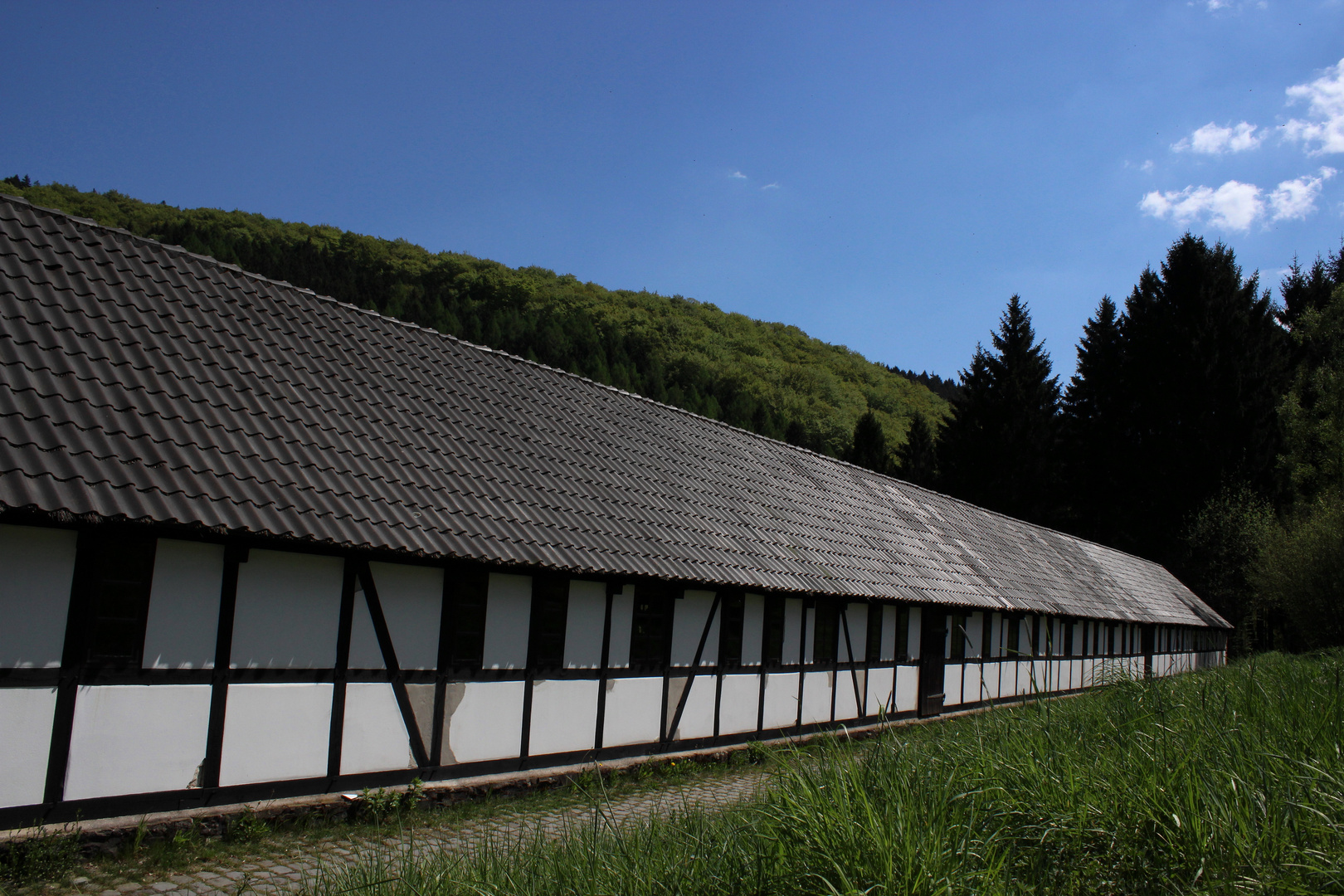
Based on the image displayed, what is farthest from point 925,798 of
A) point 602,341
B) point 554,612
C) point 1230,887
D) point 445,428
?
point 602,341

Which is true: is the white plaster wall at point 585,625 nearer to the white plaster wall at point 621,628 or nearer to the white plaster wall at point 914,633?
the white plaster wall at point 621,628

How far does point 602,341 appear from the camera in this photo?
211 feet

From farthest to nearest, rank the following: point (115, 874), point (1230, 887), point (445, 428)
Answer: point (445, 428)
point (115, 874)
point (1230, 887)

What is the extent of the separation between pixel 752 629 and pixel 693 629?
1.39m

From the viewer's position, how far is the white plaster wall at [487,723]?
29.7ft

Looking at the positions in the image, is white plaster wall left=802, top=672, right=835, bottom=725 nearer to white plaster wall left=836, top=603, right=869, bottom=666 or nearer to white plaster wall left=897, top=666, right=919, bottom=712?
white plaster wall left=836, top=603, right=869, bottom=666

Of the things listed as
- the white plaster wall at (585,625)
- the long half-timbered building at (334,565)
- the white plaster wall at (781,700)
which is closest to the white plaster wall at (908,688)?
the long half-timbered building at (334,565)

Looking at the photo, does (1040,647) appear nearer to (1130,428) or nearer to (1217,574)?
(1217,574)

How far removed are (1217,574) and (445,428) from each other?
40380 mm

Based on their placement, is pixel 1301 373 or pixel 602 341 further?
pixel 602 341

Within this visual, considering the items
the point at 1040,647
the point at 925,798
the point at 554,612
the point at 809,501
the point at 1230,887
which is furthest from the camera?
Result: the point at 1040,647

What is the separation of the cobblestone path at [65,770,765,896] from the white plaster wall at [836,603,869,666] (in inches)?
227

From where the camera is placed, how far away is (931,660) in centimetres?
1798

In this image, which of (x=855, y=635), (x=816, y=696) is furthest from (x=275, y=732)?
(x=855, y=635)
